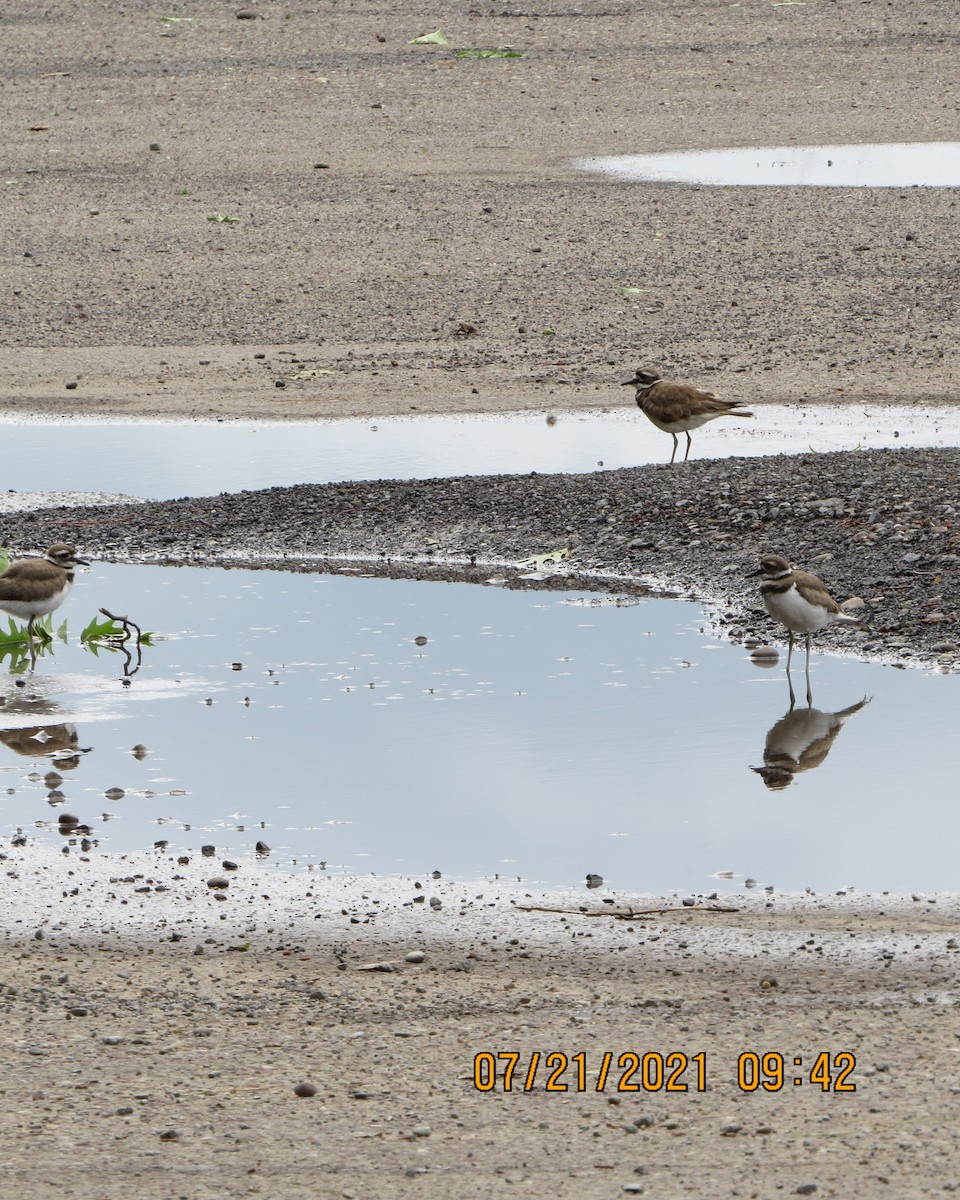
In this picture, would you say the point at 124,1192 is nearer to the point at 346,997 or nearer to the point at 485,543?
the point at 346,997

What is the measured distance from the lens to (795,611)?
9.62 m

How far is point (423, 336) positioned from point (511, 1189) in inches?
557

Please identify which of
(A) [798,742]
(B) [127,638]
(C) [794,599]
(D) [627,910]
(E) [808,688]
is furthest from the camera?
(B) [127,638]

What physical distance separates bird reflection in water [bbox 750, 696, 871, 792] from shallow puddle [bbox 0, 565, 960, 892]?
2cm

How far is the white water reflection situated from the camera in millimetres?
25266

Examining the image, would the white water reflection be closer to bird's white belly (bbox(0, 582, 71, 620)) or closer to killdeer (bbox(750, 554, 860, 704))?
killdeer (bbox(750, 554, 860, 704))

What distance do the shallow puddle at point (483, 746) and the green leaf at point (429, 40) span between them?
2210 centimetres

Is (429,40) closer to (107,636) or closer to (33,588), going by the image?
(107,636)

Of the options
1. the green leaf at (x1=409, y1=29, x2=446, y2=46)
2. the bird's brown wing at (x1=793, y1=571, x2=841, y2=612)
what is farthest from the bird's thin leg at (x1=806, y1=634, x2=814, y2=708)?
the green leaf at (x1=409, y1=29, x2=446, y2=46)

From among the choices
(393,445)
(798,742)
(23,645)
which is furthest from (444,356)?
(798,742)

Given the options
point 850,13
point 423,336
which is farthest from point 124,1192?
point 850,13

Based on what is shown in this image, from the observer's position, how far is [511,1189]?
5141mm

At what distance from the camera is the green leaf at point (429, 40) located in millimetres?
31812

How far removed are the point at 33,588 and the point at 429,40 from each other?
23430 millimetres
